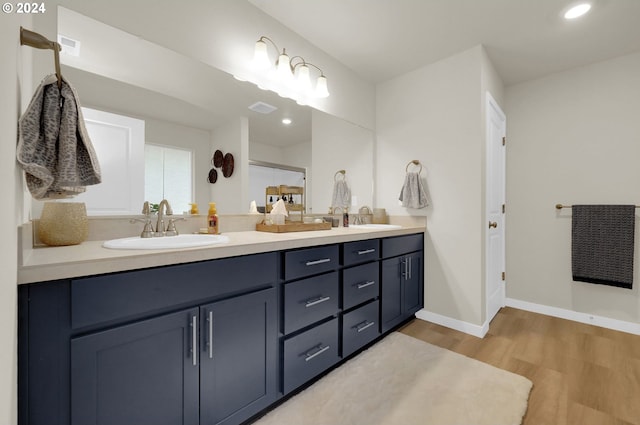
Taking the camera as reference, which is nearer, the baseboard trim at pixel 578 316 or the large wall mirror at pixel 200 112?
the large wall mirror at pixel 200 112

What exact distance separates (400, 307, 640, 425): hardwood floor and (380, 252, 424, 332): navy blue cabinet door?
21cm

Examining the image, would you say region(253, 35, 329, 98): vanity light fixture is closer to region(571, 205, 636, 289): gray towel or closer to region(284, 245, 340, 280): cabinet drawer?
region(284, 245, 340, 280): cabinet drawer

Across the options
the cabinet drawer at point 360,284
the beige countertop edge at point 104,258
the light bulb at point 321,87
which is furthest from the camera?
the light bulb at point 321,87

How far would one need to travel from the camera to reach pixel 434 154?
2.44 meters

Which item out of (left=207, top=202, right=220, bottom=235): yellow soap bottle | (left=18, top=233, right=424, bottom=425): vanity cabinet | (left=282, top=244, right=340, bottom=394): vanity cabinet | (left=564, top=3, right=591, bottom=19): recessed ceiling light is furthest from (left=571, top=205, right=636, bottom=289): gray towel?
(left=207, top=202, right=220, bottom=235): yellow soap bottle

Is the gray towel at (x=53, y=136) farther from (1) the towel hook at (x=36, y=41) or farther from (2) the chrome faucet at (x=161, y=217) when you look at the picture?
(2) the chrome faucet at (x=161, y=217)

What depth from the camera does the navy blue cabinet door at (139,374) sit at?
81cm

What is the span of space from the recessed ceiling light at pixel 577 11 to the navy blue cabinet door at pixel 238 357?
8.34 ft

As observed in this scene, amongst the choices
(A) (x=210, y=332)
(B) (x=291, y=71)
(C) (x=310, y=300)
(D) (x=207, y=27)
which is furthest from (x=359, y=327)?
(D) (x=207, y=27)

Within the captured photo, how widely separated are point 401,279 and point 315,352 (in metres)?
1.01

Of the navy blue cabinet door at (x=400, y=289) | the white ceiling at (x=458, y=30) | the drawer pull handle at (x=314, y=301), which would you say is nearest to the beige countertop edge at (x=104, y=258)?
the drawer pull handle at (x=314, y=301)

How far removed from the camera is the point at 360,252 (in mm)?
1796

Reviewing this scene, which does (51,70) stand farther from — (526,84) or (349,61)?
(526,84)

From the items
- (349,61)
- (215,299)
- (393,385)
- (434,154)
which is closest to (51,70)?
(215,299)
